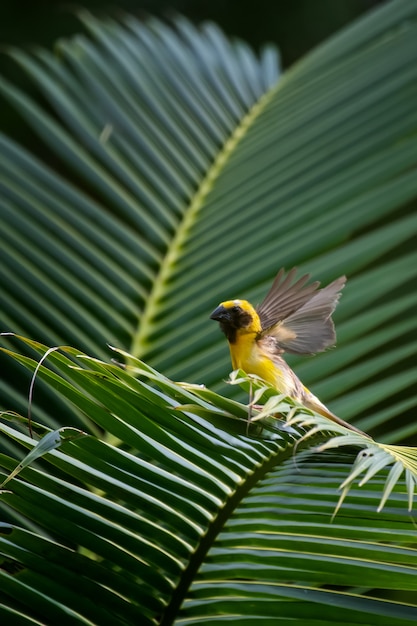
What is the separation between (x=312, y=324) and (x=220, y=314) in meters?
0.23

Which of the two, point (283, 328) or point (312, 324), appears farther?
point (283, 328)

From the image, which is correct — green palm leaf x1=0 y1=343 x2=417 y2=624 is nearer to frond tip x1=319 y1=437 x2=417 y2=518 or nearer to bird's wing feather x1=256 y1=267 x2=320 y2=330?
frond tip x1=319 y1=437 x2=417 y2=518

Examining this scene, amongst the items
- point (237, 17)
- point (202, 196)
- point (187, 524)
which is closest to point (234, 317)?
point (202, 196)

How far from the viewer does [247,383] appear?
58.2 inches

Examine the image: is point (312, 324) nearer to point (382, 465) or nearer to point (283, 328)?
point (283, 328)

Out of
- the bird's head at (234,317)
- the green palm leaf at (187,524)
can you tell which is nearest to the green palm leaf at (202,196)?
the bird's head at (234,317)

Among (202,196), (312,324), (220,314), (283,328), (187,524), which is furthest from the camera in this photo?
(202,196)

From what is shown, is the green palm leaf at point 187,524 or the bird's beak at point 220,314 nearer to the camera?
the green palm leaf at point 187,524

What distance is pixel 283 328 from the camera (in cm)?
232

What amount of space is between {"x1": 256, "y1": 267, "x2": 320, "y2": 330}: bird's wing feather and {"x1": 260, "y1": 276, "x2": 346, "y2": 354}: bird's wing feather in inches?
0.4

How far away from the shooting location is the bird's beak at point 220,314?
2.19 meters

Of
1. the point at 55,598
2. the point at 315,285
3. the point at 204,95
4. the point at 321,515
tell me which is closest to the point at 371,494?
the point at 321,515

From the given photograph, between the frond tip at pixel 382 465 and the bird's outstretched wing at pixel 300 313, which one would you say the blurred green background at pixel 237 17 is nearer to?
the bird's outstretched wing at pixel 300 313

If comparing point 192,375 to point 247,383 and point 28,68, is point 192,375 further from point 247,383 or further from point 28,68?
point 28,68
